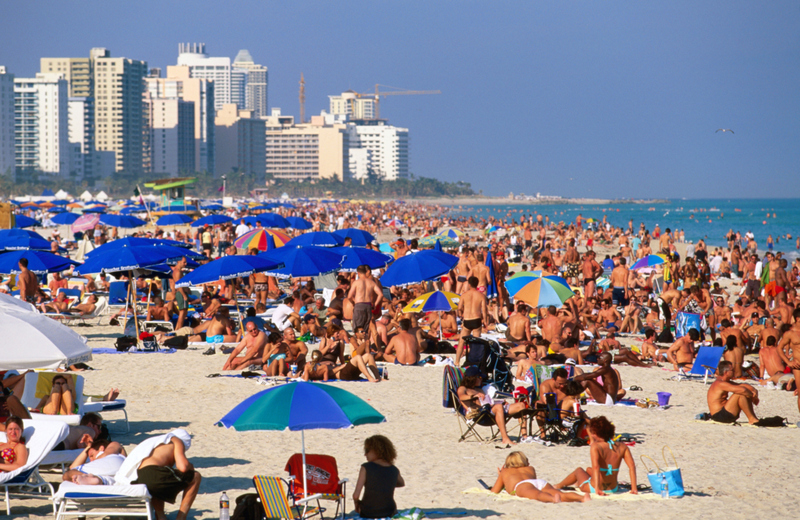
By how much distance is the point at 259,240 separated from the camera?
57.9 feet

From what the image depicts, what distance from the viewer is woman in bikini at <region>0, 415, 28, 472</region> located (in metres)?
5.29

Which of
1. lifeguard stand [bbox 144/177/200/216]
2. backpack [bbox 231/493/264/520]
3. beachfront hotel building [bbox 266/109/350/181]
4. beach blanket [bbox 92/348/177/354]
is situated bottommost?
beach blanket [bbox 92/348/177/354]

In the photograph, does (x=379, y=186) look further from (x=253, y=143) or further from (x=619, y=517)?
(x=619, y=517)

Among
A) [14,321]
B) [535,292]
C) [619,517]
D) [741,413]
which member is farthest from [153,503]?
[535,292]

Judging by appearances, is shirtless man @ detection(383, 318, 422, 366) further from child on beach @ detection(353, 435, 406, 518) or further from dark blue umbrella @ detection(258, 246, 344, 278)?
child on beach @ detection(353, 435, 406, 518)

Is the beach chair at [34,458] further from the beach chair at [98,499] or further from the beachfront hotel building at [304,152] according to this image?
the beachfront hotel building at [304,152]

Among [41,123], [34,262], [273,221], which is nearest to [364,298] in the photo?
[34,262]

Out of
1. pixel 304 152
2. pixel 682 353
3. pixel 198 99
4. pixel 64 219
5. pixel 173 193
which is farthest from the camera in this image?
pixel 304 152

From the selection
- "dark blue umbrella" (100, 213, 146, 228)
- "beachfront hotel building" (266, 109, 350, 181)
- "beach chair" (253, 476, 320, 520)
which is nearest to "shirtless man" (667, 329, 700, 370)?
"beach chair" (253, 476, 320, 520)

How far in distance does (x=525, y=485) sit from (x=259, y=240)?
12.7 meters

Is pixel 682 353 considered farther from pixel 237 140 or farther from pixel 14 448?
pixel 237 140

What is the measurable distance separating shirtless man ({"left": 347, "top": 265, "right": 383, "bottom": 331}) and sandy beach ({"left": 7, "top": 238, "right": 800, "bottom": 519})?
114 centimetres

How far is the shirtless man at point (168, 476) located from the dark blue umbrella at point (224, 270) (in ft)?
20.8

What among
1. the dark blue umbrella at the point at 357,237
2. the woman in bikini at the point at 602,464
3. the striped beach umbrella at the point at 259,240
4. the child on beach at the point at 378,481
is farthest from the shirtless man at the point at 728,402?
the dark blue umbrella at the point at 357,237
